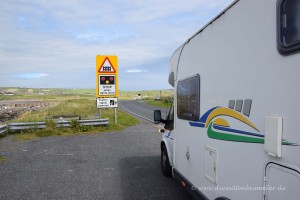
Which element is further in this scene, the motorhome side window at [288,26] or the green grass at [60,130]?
the green grass at [60,130]

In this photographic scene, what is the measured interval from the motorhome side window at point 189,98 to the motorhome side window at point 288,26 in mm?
1909

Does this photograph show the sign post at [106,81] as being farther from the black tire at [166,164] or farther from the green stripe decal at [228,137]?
the green stripe decal at [228,137]

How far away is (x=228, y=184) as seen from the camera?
10.4 feet

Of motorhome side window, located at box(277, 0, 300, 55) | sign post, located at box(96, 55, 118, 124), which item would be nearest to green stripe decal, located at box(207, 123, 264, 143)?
motorhome side window, located at box(277, 0, 300, 55)

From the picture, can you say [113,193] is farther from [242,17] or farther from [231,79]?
[242,17]

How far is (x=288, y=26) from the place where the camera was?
2.25 meters

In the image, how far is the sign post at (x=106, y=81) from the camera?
52.9 ft

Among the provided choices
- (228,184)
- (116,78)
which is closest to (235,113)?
(228,184)

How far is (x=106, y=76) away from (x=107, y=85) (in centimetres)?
53

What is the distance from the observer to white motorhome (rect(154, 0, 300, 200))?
2.23 meters

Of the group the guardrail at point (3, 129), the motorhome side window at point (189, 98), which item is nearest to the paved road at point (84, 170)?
the guardrail at point (3, 129)

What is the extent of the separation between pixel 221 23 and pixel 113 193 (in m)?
3.99

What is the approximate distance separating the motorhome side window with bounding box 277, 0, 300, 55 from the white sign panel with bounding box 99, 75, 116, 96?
47.4 feet

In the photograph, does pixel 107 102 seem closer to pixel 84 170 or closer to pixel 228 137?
pixel 84 170
